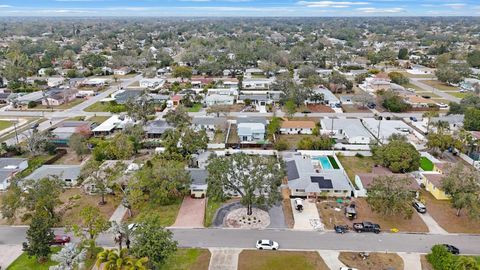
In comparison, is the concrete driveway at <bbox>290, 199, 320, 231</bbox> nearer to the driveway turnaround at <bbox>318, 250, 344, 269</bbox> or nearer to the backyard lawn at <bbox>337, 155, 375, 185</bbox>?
the driveway turnaround at <bbox>318, 250, 344, 269</bbox>

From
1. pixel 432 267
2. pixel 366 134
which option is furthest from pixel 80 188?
pixel 366 134

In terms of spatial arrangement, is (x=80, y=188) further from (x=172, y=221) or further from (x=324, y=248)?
(x=324, y=248)

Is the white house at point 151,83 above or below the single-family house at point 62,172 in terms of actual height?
above

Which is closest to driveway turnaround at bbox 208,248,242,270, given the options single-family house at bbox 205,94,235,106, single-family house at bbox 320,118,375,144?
single-family house at bbox 320,118,375,144

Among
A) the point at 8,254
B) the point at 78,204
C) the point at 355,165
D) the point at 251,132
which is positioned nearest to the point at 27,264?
the point at 8,254

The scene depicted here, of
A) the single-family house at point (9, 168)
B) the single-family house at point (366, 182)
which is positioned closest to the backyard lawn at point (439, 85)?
the single-family house at point (366, 182)

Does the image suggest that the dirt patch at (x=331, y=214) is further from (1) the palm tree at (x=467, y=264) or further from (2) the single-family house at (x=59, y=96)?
(2) the single-family house at (x=59, y=96)
